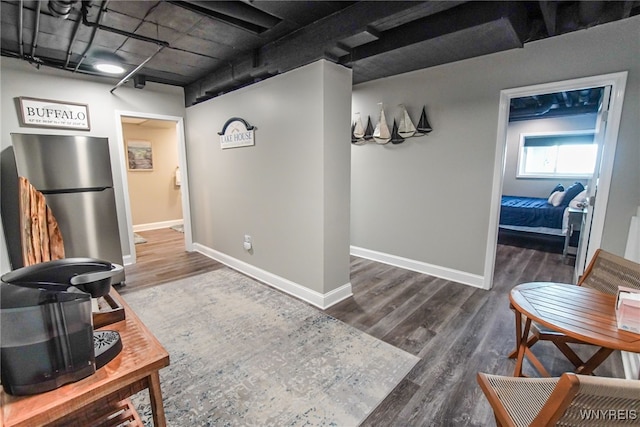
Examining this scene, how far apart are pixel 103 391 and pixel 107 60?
3.89 m

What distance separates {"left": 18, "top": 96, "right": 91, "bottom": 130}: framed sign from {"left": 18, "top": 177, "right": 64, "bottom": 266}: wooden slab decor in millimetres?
1175

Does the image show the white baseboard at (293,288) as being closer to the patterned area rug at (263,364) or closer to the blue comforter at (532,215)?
the patterned area rug at (263,364)

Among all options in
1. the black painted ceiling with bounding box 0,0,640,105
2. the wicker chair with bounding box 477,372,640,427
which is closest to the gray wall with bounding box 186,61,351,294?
the black painted ceiling with bounding box 0,0,640,105

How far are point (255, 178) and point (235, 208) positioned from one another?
0.67 metres

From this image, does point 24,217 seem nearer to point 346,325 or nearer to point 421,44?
point 346,325

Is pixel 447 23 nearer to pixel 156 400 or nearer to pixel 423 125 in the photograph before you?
pixel 423 125

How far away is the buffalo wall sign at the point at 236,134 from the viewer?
350 centimetres

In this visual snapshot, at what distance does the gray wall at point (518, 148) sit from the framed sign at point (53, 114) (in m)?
7.58

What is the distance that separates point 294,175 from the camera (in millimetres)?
3068

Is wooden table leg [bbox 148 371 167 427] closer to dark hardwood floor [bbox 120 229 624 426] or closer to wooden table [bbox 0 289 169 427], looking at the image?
wooden table [bbox 0 289 169 427]

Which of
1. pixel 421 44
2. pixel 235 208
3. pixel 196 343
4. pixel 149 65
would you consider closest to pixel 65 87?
pixel 149 65

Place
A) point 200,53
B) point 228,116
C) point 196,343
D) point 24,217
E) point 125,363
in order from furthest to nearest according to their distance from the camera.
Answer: point 228,116 → point 200,53 → point 24,217 → point 196,343 → point 125,363

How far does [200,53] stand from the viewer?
3.24m

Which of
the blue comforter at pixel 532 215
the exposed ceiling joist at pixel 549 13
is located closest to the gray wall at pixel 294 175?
the exposed ceiling joist at pixel 549 13
